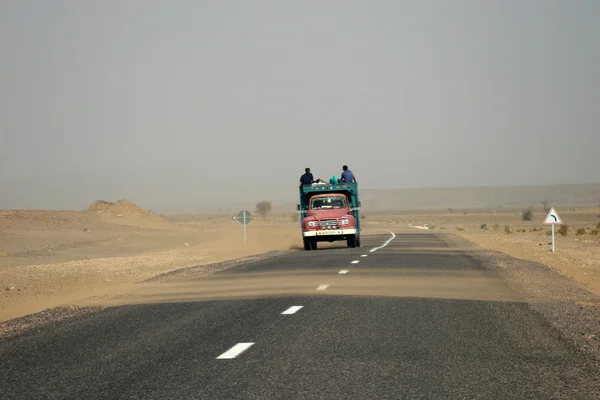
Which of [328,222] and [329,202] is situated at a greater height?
[329,202]

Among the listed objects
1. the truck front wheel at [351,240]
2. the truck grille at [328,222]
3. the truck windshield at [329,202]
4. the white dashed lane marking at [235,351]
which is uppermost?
the truck windshield at [329,202]

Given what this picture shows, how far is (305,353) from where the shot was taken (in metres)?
9.83

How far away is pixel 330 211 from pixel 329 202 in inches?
22.8

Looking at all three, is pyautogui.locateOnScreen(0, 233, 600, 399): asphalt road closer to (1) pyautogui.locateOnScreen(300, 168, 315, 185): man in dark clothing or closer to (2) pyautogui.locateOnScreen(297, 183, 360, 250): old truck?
(2) pyautogui.locateOnScreen(297, 183, 360, 250): old truck

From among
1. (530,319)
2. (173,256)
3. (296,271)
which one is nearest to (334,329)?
(530,319)

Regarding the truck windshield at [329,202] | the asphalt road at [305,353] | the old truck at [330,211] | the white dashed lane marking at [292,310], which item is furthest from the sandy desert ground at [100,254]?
the white dashed lane marking at [292,310]

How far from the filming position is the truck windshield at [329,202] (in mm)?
37438

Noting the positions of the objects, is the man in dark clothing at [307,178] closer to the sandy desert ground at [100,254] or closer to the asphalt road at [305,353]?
the sandy desert ground at [100,254]

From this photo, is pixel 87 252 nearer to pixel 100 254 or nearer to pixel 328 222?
pixel 100 254

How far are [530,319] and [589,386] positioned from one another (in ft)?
16.7

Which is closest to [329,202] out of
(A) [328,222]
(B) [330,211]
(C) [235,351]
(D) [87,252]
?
(B) [330,211]

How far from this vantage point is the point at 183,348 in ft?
34.4

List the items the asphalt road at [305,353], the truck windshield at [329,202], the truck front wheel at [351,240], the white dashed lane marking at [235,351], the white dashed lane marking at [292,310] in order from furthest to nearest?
the truck front wheel at [351,240], the truck windshield at [329,202], the white dashed lane marking at [292,310], the white dashed lane marking at [235,351], the asphalt road at [305,353]

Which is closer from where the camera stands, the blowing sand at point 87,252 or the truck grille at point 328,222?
the blowing sand at point 87,252
